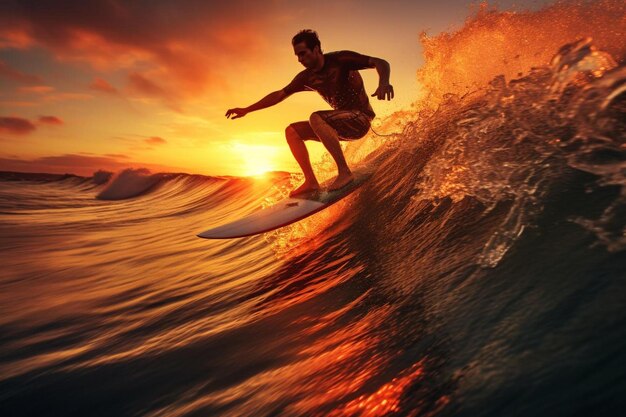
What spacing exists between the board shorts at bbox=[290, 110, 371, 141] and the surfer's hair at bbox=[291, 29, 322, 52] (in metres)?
0.74

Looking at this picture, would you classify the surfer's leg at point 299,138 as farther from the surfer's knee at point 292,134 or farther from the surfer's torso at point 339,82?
the surfer's torso at point 339,82

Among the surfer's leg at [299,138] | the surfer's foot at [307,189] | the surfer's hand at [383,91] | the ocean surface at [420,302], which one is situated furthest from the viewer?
the surfer's foot at [307,189]

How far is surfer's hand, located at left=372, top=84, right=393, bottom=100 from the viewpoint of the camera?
4031 mm

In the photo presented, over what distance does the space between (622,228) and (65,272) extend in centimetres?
741

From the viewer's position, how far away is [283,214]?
4762mm

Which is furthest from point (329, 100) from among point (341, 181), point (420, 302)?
point (420, 302)

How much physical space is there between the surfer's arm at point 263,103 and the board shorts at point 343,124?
0.45m

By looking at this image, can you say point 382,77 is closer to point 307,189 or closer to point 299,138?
point 299,138

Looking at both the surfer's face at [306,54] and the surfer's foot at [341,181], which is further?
the surfer's foot at [341,181]

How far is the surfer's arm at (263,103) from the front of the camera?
5145mm

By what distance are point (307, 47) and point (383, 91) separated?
1.08m

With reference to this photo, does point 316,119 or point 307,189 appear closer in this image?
point 316,119

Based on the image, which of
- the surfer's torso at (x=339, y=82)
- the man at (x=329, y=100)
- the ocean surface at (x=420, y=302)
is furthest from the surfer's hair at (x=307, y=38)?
the ocean surface at (x=420, y=302)

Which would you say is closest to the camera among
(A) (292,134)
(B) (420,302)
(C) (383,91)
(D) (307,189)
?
(B) (420,302)
